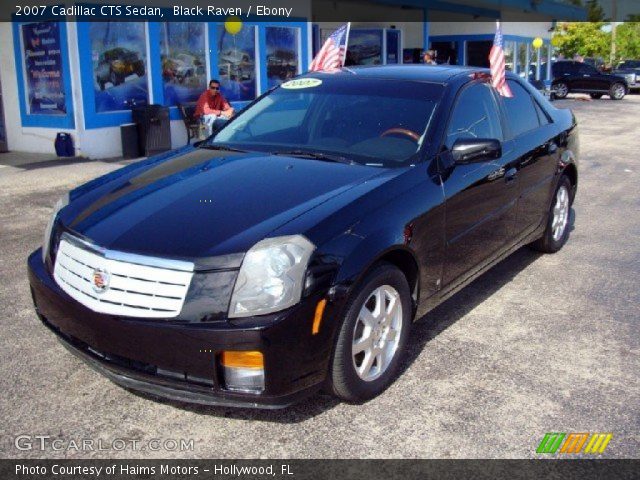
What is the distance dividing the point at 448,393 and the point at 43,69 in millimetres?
11260

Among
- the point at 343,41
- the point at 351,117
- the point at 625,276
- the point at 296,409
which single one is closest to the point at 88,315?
the point at 296,409

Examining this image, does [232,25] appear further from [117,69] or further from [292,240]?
[292,240]

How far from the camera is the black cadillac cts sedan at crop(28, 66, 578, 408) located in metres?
2.91

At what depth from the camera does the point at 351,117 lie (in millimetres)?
4387

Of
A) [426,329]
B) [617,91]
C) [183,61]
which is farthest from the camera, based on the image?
[617,91]

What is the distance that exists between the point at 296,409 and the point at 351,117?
6.34 feet

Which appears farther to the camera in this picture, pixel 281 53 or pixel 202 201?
pixel 281 53

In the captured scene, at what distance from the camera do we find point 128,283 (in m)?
3.01

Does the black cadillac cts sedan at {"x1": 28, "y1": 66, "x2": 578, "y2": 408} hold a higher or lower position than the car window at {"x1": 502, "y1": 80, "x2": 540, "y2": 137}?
lower

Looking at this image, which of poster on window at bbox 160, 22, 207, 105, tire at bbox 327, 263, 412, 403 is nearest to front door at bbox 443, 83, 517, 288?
tire at bbox 327, 263, 412, 403

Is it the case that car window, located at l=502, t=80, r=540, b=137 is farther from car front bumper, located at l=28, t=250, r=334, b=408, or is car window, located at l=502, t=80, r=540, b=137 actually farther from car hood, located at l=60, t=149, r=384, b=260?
car front bumper, located at l=28, t=250, r=334, b=408

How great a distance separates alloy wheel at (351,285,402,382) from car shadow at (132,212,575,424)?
0.82 feet

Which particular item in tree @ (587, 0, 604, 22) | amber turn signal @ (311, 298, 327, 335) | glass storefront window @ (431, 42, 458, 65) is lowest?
amber turn signal @ (311, 298, 327, 335)

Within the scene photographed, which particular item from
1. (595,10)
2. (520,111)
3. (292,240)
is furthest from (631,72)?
(292,240)
